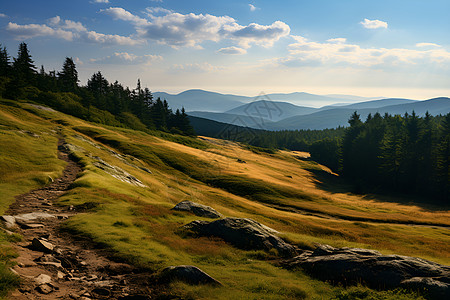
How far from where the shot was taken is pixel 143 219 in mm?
22938

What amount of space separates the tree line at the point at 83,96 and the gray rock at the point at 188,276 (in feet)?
392

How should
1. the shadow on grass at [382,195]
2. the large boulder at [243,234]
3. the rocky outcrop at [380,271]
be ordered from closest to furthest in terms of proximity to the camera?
the rocky outcrop at [380,271]
the large boulder at [243,234]
the shadow on grass at [382,195]

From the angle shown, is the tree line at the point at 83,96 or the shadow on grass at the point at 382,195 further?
the tree line at the point at 83,96

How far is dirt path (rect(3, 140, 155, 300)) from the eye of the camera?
11227 millimetres

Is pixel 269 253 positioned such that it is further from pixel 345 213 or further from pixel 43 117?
pixel 43 117

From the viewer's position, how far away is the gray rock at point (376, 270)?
12400 mm

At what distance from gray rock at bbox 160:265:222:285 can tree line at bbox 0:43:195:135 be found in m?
120

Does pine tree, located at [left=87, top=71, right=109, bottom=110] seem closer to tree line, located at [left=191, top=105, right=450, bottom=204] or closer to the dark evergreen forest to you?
the dark evergreen forest

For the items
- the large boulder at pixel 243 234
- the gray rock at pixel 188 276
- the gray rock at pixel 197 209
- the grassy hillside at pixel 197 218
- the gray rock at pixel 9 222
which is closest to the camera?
the gray rock at pixel 188 276

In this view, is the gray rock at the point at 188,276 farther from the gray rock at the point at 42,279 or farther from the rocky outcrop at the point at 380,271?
the rocky outcrop at the point at 380,271

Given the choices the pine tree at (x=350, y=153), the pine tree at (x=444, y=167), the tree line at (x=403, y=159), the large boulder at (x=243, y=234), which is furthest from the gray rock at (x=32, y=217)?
the pine tree at (x=350, y=153)

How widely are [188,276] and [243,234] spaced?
7784mm

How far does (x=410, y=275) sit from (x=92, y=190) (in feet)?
101

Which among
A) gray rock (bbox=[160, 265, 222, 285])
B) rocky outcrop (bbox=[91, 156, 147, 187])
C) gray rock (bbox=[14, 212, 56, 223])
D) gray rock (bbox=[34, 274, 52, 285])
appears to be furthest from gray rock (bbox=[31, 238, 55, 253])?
rocky outcrop (bbox=[91, 156, 147, 187])
